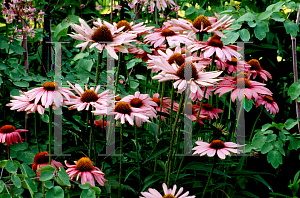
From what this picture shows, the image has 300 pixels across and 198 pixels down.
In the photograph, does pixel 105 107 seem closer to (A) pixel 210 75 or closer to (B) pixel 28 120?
(A) pixel 210 75

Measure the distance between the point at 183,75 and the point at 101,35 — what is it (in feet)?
1.01

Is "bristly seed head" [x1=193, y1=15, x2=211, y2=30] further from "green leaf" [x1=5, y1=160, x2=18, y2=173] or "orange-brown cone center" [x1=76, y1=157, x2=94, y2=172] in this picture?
"green leaf" [x1=5, y1=160, x2=18, y2=173]

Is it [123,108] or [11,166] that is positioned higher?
[123,108]

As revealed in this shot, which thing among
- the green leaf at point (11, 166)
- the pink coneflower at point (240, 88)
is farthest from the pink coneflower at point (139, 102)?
the green leaf at point (11, 166)

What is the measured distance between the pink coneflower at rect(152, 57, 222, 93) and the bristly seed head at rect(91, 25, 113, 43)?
20 centimetres

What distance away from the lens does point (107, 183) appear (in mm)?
1100

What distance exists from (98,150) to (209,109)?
1.62ft

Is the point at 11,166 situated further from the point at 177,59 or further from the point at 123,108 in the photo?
the point at 177,59

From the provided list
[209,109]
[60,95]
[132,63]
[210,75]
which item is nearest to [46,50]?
[132,63]

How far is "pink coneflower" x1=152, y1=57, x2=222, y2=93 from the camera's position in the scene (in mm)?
842

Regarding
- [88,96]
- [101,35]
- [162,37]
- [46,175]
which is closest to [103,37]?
[101,35]

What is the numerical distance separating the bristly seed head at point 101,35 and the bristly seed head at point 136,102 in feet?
0.73

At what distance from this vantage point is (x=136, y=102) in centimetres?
104

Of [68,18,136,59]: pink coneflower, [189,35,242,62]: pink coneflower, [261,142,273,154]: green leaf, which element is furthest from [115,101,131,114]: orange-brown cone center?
[261,142,273,154]: green leaf
